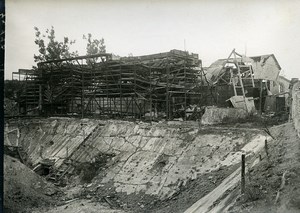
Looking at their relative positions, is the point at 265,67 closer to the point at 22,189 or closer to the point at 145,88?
the point at 145,88

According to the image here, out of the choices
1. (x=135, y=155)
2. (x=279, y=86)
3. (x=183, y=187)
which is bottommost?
(x=183, y=187)

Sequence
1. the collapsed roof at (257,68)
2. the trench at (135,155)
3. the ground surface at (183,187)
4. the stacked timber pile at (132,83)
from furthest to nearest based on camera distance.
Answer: the collapsed roof at (257,68), the stacked timber pile at (132,83), the trench at (135,155), the ground surface at (183,187)

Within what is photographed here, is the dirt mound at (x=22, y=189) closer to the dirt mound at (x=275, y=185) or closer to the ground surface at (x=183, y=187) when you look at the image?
the ground surface at (x=183, y=187)

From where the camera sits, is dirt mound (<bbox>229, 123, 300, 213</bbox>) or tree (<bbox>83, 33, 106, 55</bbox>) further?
tree (<bbox>83, 33, 106, 55</bbox>)

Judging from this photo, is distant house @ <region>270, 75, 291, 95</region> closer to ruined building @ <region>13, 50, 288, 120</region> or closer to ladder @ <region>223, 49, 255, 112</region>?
ruined building @ <region>13, 50, 288, 120</region>

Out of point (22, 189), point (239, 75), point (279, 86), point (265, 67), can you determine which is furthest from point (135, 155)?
point (279, 86)

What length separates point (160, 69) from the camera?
68.6ft

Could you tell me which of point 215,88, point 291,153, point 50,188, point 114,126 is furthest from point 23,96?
point 291,153

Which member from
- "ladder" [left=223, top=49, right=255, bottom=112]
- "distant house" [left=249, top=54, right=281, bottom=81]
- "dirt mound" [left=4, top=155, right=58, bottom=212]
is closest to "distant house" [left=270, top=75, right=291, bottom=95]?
"distant house" [left=249, top=54, right=281, bottom=81]

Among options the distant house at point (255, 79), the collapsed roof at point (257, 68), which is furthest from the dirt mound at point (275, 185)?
the collapsed roof at point (257, 68)

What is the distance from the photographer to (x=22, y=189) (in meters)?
13.3

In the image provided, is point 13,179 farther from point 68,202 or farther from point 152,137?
point 152,137

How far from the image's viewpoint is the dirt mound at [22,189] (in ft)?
40.8

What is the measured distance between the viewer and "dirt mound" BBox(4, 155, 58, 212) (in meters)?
12.4
